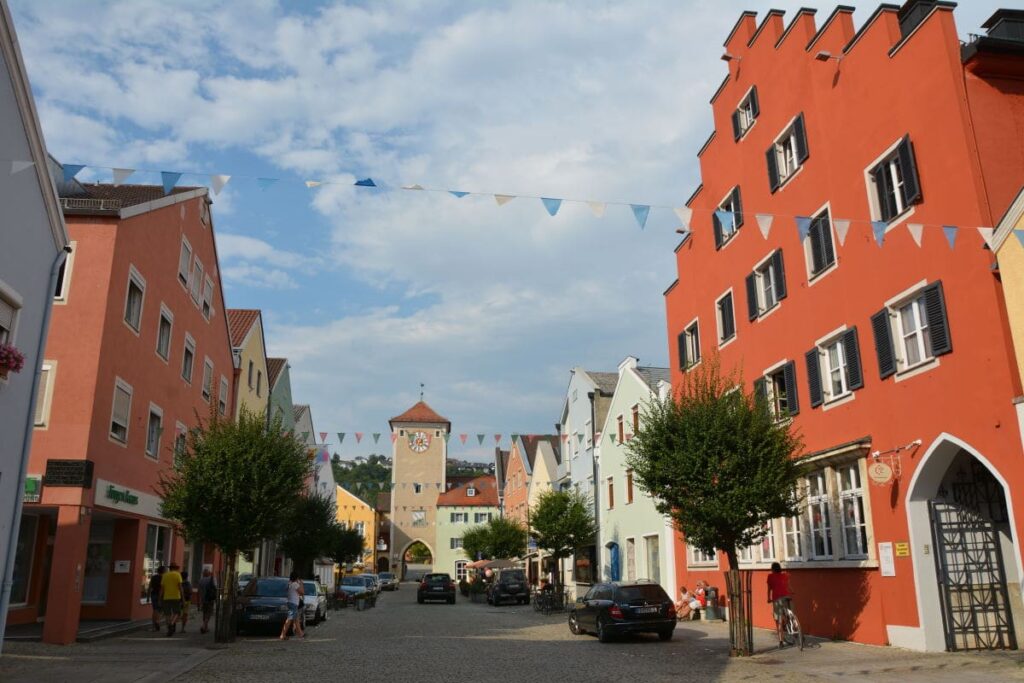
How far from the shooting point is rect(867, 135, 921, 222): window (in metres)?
15.3

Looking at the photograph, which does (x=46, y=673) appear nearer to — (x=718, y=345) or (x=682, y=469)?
(x=682, y=469)

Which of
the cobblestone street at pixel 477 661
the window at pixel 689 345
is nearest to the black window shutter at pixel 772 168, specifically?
the window at pixel 689 345

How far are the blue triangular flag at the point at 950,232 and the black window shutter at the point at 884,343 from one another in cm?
228

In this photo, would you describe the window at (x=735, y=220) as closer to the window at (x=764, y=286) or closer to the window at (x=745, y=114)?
the window at (x=764, y=286)

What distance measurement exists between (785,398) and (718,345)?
4084 millimetres

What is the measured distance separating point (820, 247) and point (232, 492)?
14.9 metres

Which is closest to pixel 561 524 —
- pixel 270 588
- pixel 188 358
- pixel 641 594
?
pixel 270 588

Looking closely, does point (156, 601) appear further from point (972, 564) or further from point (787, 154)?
point (787, 154)

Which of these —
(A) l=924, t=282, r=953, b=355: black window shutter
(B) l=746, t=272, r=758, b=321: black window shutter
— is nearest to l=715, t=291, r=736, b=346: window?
(B) l=746, t=272, r=758, b=321: black window shutter

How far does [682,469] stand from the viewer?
53.0 ft

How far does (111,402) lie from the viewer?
69.3 feet

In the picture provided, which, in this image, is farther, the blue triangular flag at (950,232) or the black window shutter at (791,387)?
the black window shutter at (791,387)

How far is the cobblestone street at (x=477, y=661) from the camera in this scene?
507 inches

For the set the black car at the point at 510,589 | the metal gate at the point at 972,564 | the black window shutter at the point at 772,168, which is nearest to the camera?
the metal gate at the point at 972,564
